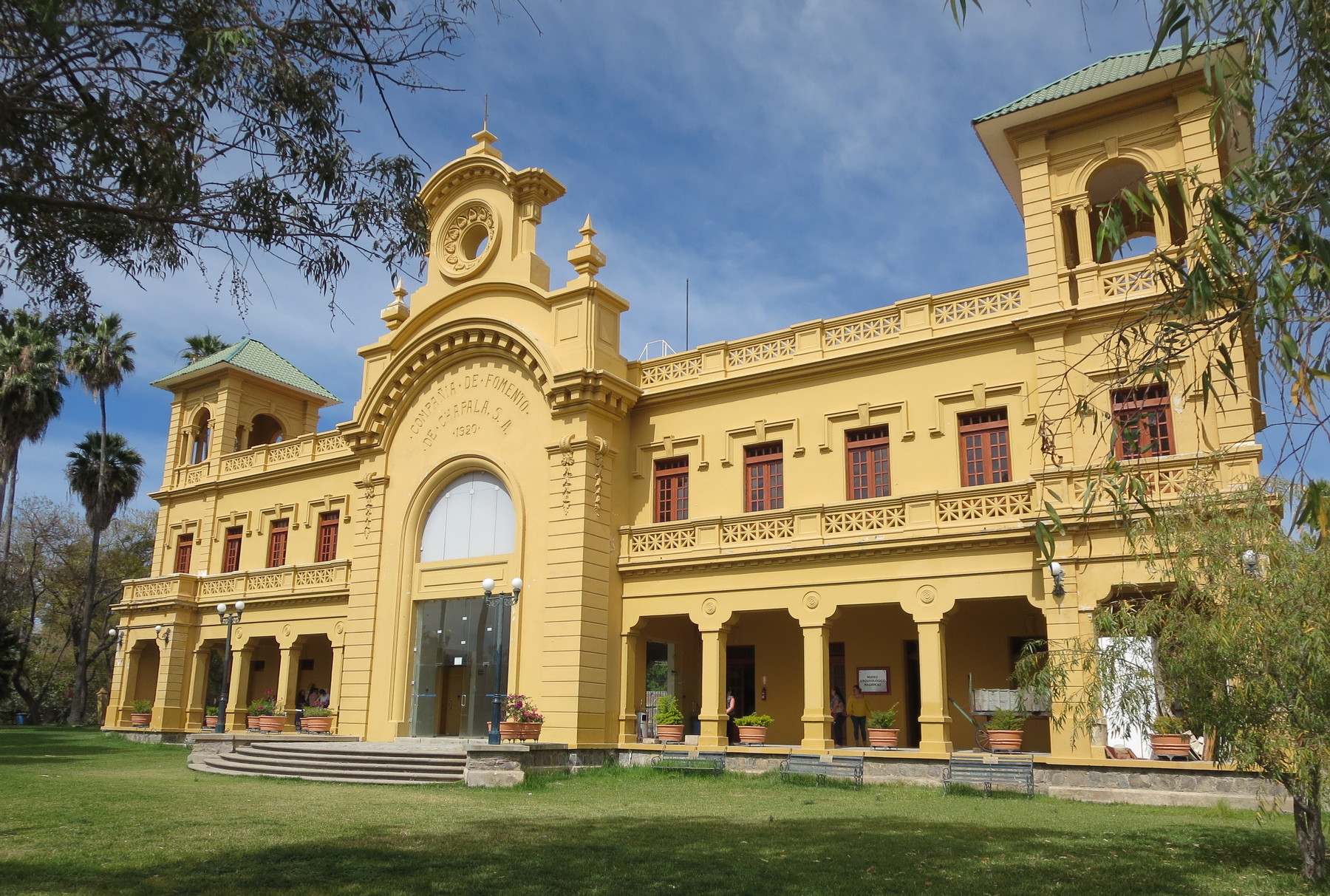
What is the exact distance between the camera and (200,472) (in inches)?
1496

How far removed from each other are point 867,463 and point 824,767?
6880mm

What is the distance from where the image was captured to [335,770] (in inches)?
819

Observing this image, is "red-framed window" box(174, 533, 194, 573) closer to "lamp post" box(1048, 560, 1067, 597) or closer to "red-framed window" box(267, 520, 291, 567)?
"red-framed window" box(267, 520, 291, 567)

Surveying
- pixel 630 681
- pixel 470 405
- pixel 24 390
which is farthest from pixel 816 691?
pixel 24 390

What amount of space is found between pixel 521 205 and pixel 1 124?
790 inches

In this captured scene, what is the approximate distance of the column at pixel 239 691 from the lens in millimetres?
33438

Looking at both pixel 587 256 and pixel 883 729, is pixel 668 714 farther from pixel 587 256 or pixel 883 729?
pixel 587 256

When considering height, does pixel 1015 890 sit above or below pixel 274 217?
below

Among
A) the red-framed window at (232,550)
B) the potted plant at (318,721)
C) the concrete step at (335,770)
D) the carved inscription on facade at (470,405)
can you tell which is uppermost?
the carved inscription on facade at (470,405)

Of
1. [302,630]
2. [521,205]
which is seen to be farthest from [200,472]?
[521,205]

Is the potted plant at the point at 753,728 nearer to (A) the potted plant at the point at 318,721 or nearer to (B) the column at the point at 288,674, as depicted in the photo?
(A) the potted plant at the point at 318,721

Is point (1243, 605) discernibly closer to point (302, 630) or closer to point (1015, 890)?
point (1015, 890)

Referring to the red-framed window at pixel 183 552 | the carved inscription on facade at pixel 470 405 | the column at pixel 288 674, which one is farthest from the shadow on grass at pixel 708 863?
the red-framed window at pixel 183 552

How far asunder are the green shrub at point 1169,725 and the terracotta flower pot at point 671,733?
1359cm
